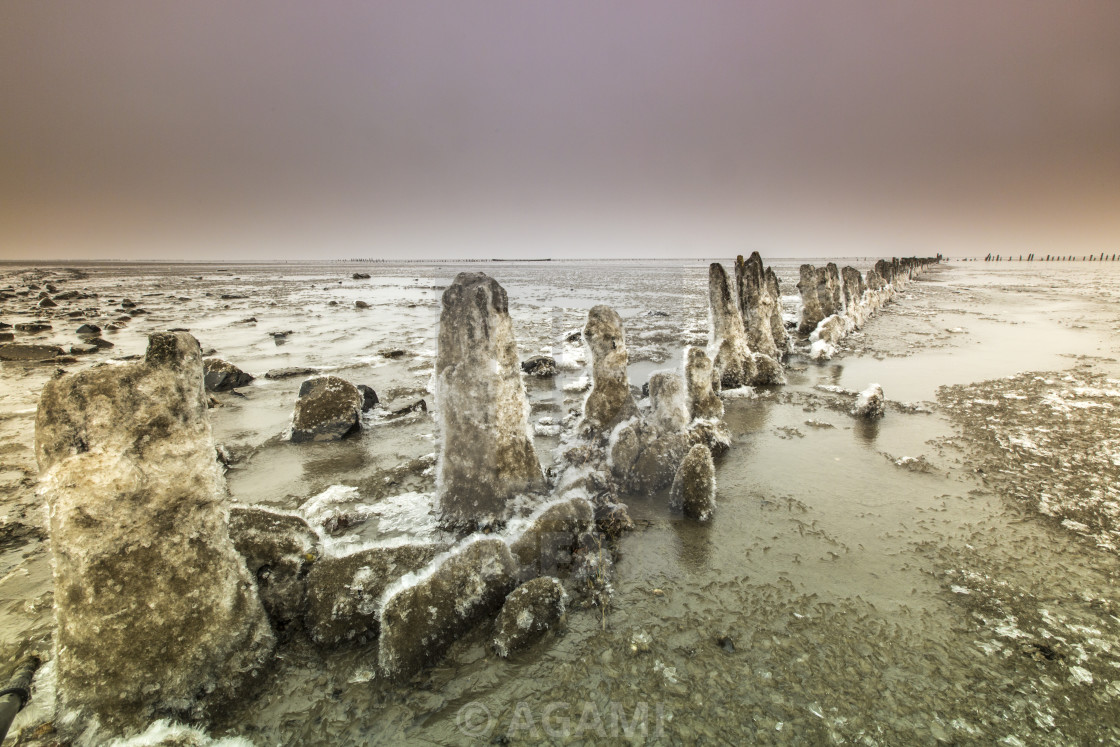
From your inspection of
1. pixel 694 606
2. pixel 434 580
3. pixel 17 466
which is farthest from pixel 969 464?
pixel 17 466

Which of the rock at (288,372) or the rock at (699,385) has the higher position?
the rock at (699,385)

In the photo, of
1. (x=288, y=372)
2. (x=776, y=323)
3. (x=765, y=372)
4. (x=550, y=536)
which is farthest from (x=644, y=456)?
(x=776, y=323)

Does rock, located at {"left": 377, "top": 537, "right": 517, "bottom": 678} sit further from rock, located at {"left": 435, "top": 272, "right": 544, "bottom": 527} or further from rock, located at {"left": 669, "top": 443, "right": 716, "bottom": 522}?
rock, located at {"left": 669, "top": 443, "right": 716, "bottom": 522}

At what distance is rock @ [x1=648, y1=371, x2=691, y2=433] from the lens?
5.64 metres

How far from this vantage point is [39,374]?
10016 mm

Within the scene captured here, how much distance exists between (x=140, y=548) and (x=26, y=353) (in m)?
14.1

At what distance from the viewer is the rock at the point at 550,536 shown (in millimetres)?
3607

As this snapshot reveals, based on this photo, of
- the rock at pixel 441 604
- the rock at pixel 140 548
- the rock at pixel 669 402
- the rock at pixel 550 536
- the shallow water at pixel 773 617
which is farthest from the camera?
the rock at pixel 669 402

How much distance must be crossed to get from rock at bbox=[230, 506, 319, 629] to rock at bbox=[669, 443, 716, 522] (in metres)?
3.33

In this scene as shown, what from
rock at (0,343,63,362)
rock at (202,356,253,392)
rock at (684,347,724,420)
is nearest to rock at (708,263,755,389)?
rock at (684,347,724,420)

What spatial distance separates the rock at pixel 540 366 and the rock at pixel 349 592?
283 inches

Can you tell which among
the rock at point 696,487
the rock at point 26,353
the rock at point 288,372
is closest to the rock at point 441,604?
the rock at point 696,487

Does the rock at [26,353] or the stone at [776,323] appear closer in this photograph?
the rock at [26,353]

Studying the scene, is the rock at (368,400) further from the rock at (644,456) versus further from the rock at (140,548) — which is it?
the rock at (140,548)
